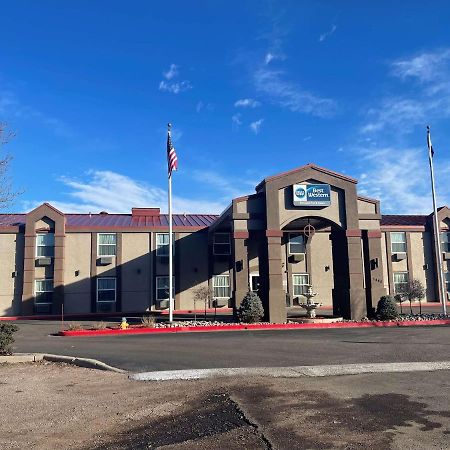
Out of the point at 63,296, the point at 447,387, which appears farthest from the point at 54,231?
the point at 447,387

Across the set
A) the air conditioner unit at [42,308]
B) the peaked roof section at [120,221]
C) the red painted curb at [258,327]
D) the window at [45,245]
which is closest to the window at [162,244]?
the peaked roof section at [120,221]

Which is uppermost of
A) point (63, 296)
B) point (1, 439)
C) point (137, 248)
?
point (137, 248)

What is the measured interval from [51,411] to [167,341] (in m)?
9.68

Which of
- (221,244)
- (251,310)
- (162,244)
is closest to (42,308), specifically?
(162,244)

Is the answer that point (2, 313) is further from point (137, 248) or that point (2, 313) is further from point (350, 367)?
point (350, 367)

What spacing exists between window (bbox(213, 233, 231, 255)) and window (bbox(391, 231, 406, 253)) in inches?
544

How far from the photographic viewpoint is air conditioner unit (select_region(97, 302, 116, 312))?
3344 centimetres

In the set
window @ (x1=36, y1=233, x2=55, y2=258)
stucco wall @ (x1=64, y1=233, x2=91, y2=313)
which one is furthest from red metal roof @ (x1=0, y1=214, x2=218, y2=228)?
window @ (x1=36, y1=233, x2=55, y2=258)

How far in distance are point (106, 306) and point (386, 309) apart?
759 inches

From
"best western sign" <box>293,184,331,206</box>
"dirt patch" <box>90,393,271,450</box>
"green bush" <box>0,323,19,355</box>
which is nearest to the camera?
"dirt patch" <box>90,393,271,450</box>

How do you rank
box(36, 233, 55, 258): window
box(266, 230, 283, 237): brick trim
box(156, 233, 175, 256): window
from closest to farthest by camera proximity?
box(266, 230, 283, 237): brick trim → box(36, 233, 55, 258): window → box(156, 233, 175, 256): window

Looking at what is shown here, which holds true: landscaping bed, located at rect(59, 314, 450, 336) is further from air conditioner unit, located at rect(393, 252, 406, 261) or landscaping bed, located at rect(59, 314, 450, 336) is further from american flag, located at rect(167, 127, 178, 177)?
air conditioner unit, located at rect(393, 252, 406, 261)

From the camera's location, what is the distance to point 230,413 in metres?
7.20

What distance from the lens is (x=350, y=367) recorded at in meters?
11.2
